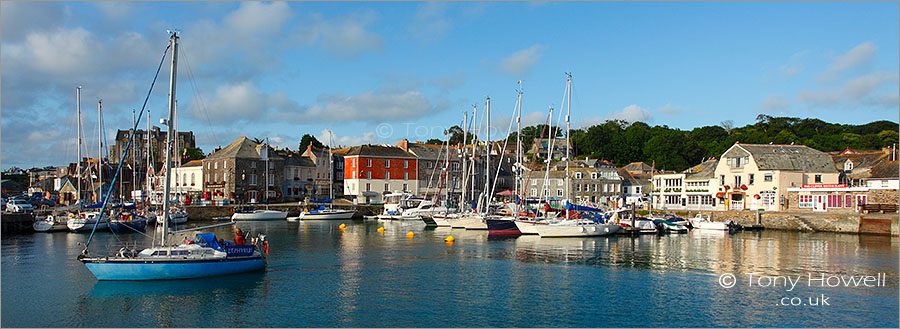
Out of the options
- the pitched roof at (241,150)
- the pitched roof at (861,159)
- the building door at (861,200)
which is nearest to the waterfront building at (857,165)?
the pitched roof at (861,159)

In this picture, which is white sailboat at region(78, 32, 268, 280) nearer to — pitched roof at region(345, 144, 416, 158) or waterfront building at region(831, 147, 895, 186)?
pitched roof at region(345, 144, 416, 158)

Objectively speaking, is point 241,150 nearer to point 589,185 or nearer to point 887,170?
point 589,185

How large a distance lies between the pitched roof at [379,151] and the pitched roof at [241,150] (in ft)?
41.3

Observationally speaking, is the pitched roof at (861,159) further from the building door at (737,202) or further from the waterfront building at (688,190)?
the waterfront building at (688,190)

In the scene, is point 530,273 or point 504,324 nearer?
point 504,324

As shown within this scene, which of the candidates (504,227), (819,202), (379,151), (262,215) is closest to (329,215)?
(262,215)

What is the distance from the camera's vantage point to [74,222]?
47.5 meters

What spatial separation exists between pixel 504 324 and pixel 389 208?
5327 centimetres

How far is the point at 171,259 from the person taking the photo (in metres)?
24.5

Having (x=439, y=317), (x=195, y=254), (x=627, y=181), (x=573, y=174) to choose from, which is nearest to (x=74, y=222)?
(x=195, y=254)

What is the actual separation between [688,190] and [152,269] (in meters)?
61.7

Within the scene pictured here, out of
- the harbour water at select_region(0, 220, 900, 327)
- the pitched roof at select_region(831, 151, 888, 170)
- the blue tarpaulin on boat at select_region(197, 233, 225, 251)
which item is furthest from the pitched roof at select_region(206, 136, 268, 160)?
the pitched roof at select_region(831, 151, 888, 170)

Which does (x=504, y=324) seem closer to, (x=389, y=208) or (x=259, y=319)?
A: (x=259, y=319)

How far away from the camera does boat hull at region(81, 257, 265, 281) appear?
24.2 metres
